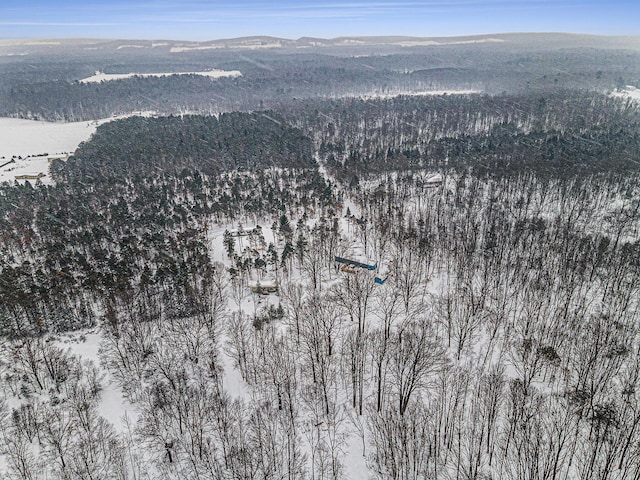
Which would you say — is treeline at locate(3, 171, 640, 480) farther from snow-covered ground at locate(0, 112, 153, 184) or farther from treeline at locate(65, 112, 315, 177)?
snow-covered ground at locate(0, 112, 153, 184)

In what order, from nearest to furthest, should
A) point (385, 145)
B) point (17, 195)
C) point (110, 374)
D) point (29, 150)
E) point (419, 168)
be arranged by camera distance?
point (110, 374) → point (17, 195) → point (419, 168) → point (385, 145) → point (29, 150)

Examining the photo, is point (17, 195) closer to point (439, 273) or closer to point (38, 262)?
point (38, 262)

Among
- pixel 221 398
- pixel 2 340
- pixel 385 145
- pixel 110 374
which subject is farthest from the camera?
pixel 385 145

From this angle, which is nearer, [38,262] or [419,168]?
[38,262]

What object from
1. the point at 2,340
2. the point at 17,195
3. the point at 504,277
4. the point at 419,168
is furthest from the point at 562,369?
the point at 17,195

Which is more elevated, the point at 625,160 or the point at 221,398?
the point at 625,160

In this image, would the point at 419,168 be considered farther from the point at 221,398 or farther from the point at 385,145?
the point at 221,398

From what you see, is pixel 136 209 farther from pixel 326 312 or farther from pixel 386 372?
pixel 386 372
